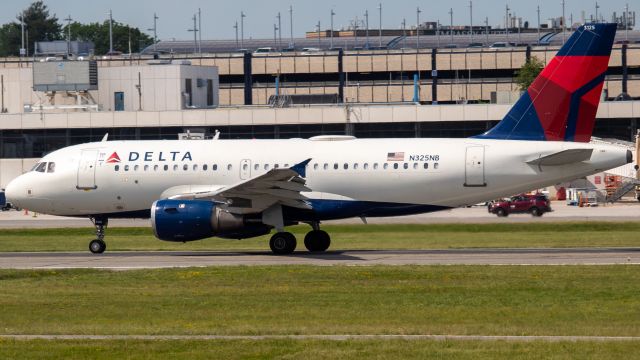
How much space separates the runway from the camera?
34.5 m

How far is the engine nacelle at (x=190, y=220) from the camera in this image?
120 ft

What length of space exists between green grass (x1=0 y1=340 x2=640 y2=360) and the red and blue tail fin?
63.2 feet

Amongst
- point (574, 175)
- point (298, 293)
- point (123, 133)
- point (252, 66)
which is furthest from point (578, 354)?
point (252, 66)

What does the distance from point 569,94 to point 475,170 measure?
12.5ft

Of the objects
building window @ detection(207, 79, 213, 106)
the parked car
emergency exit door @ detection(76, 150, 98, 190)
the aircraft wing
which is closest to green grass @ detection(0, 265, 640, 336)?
the aircraft wing

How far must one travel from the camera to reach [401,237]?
50188mm

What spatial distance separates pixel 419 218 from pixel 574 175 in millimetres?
28854

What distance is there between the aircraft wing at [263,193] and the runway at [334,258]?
5.47 ft

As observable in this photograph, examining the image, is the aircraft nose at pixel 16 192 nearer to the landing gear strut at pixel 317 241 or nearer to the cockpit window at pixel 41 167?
the cockpit window at pixel 41 167

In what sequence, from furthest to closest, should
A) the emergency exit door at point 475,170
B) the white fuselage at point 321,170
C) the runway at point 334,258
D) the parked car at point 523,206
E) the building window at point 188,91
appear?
the building window at point 188,91 → the parked car at point 523,206 → the emergency exit door at point 475,170 → the white fuselage at point 321,170 → the runway at point 334,258

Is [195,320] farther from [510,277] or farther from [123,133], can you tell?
[123,133]

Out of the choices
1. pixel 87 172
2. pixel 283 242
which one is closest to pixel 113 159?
pixel 87 172

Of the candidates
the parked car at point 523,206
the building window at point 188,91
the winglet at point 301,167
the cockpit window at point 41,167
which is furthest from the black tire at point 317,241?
the building window at point 188,91

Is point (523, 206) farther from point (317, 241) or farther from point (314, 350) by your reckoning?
point (314, 350)
